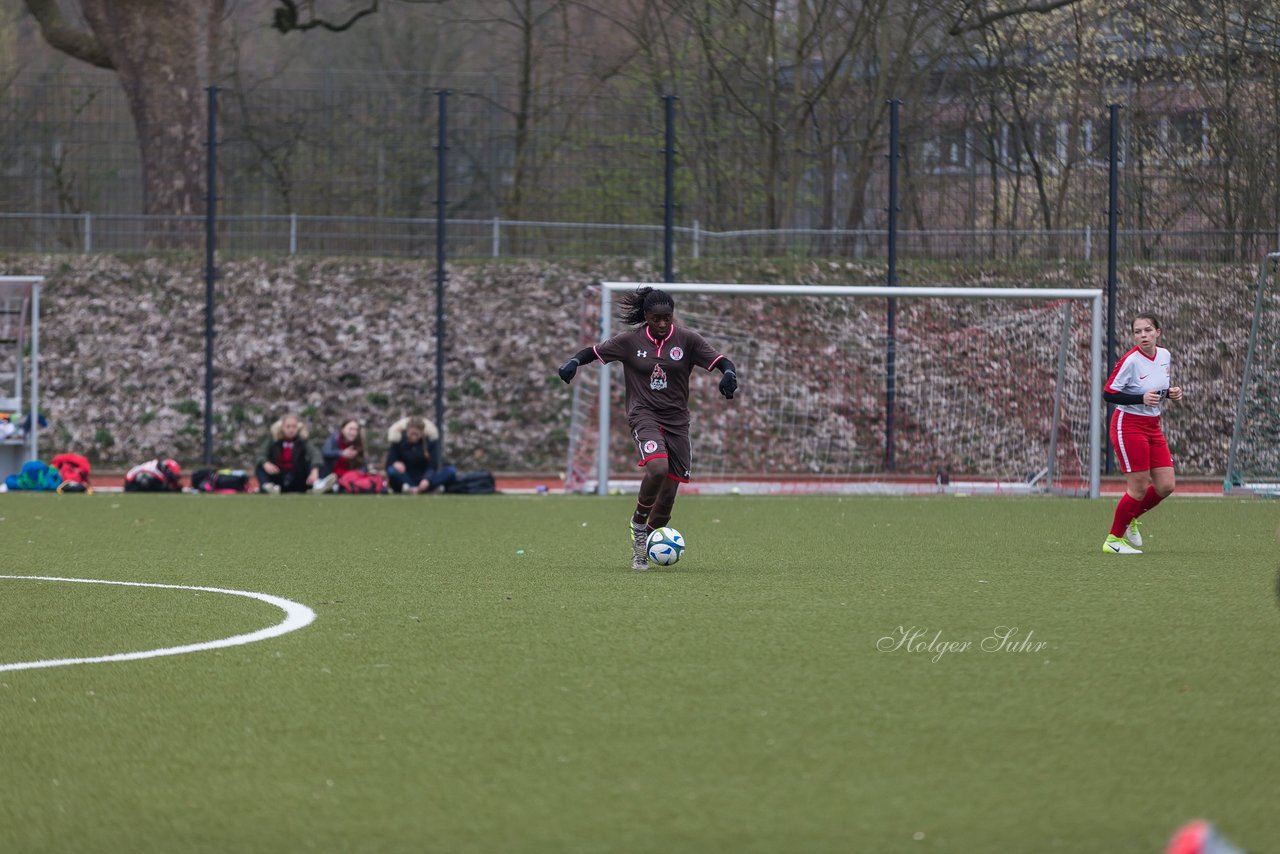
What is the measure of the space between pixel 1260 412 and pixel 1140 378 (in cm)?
826

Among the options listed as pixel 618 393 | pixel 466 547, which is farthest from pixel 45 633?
pixel 618 393

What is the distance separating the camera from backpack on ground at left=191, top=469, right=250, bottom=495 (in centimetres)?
1864

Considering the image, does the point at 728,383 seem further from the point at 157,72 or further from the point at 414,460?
the point at 157,72

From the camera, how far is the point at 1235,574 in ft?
32.7

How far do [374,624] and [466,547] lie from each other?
13.8ft

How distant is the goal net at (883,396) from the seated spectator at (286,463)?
3.08 m

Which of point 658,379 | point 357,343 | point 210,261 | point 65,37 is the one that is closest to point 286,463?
point 210,261

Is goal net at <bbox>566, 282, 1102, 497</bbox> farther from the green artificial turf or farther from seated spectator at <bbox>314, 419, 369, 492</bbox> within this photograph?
the green artificial turf

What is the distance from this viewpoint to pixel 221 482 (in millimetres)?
18656

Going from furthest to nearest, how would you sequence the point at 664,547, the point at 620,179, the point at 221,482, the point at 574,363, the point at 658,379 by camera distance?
the point at 620,179 → the point at 221,482 → the point at 658,379 → the point at 574,363 → the point at 664,547

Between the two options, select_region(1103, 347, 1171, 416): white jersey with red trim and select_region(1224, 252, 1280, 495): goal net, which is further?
select_region(1224, 252, 1280, 495): goal net

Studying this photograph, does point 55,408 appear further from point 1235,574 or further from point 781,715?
point 781,715

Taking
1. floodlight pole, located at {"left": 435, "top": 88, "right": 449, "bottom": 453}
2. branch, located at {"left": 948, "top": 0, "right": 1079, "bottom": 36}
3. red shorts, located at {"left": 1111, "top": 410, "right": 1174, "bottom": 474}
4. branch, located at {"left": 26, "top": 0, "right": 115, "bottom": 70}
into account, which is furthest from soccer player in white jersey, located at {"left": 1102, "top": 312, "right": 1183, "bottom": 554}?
branch, located at {"left": 26, "top": 0, "right": 115, "bottom": 70}

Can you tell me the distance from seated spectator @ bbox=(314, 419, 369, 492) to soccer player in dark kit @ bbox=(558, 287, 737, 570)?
8.12 metres
